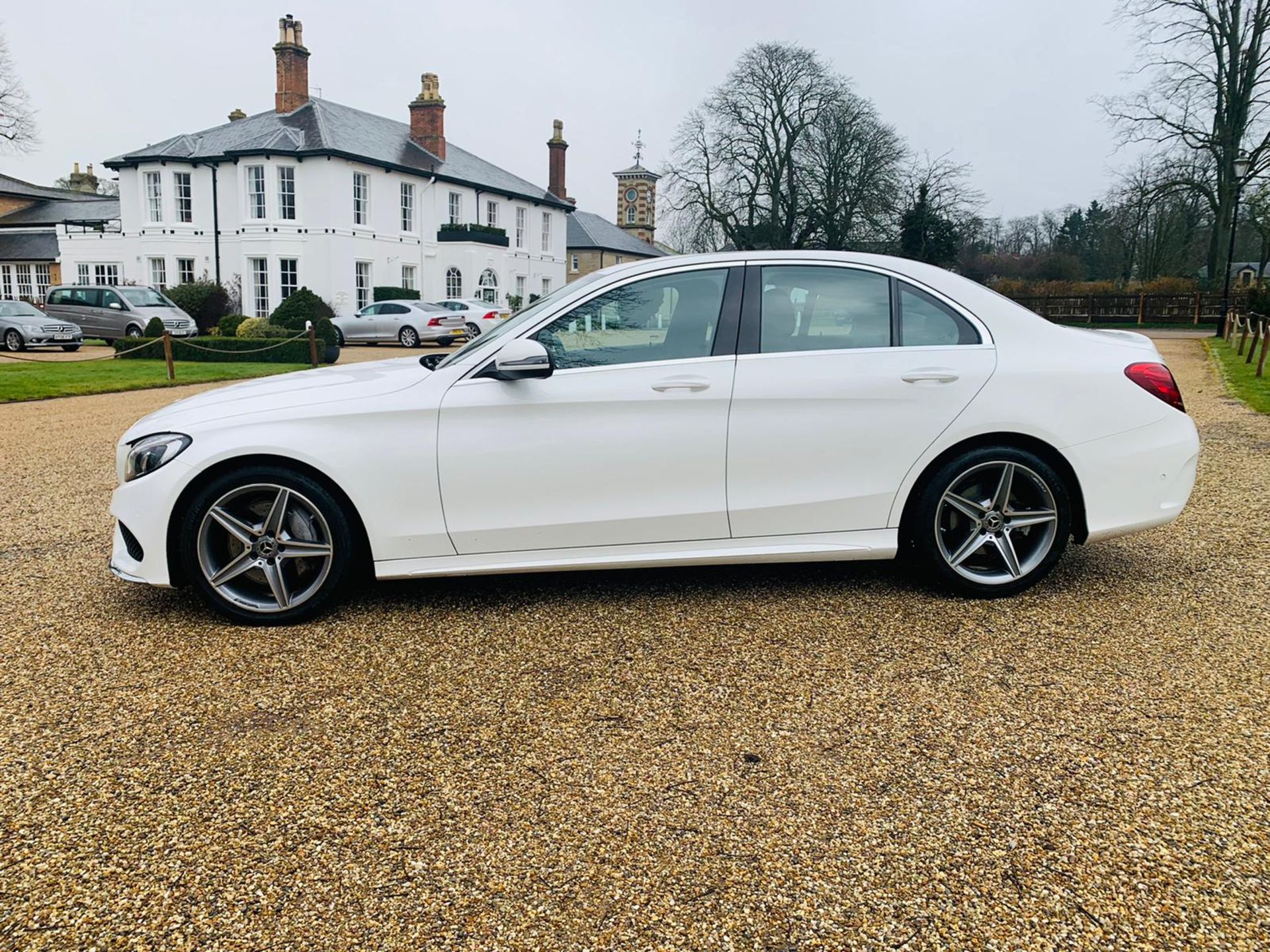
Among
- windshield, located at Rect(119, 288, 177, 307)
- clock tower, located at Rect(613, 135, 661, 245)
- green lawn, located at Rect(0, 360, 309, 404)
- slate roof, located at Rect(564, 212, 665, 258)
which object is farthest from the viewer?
clock tower, located at Rect(613, 135, 661, 245)

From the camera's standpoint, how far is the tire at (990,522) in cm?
423

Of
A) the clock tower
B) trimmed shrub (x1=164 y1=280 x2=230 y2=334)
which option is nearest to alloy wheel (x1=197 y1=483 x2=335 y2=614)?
trimmed shrub (x1=164 y1=280 x2=230 y2=334)

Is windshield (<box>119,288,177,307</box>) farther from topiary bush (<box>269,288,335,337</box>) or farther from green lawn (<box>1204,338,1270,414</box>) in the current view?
green lawn (<box>1204,338,1270,414</box>)

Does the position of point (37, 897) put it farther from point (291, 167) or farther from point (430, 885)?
point (291, 167)

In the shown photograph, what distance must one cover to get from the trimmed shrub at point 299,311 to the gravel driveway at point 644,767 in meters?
25.2

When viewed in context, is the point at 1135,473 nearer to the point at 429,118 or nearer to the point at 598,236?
the point at 429,118

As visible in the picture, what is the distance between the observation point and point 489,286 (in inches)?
1686

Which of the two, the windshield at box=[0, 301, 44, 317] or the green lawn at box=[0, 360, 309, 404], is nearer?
the green lawn at box=[0, 360, 309, 404]

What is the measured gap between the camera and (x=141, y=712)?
128 inches

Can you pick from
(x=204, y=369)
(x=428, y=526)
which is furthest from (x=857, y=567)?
(x=204, y=369)

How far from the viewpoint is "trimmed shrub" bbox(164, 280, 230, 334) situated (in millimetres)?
32875

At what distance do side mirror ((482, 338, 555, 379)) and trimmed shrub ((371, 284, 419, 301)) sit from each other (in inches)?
1338

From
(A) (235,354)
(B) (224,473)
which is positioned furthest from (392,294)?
(B) (224,473)

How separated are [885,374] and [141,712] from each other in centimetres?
331
